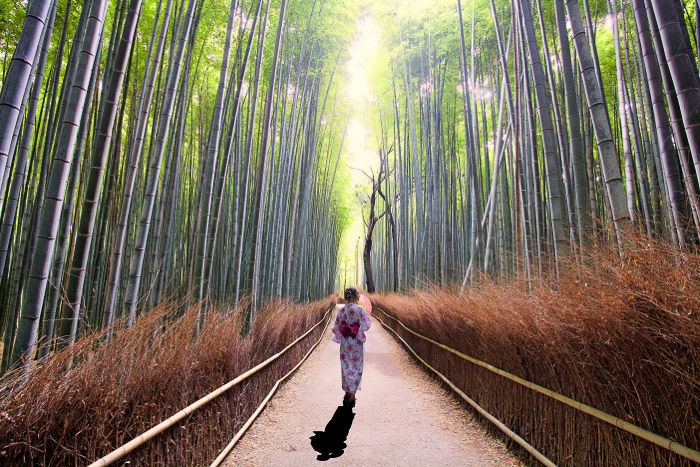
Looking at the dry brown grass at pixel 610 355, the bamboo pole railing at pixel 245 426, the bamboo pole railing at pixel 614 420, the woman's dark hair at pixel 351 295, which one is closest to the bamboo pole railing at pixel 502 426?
the dry brown grass at pixel 610 355

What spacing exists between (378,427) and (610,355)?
1561mm

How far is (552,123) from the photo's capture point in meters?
2.99

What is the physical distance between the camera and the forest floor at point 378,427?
1938 millimetres

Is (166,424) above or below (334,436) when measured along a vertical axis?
above

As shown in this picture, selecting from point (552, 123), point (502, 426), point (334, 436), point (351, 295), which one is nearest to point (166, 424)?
point (334, 436)

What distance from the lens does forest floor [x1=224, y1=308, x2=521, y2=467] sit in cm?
194

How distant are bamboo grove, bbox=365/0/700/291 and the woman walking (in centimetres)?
126

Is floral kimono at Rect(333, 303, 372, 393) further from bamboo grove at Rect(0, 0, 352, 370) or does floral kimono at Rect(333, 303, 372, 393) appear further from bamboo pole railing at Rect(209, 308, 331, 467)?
bamboo grove at Rect(0, 0, 352, 370)

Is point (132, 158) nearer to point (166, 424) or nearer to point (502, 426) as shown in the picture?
point (166, 424)

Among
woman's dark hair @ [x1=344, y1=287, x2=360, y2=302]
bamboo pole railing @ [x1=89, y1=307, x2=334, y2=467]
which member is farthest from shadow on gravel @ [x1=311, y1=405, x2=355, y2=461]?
woman's dark hair @ [x1=344, y1=287, x2=360, y2=302]

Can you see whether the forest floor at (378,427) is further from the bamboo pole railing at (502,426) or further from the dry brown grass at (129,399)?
the dry brown grass at (129,399)

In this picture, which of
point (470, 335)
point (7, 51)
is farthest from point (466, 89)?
point (7, 51)

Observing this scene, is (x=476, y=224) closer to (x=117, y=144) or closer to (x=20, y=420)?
(x=117, y=144)

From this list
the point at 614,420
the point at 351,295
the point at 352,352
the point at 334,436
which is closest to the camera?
the point at 614,420
